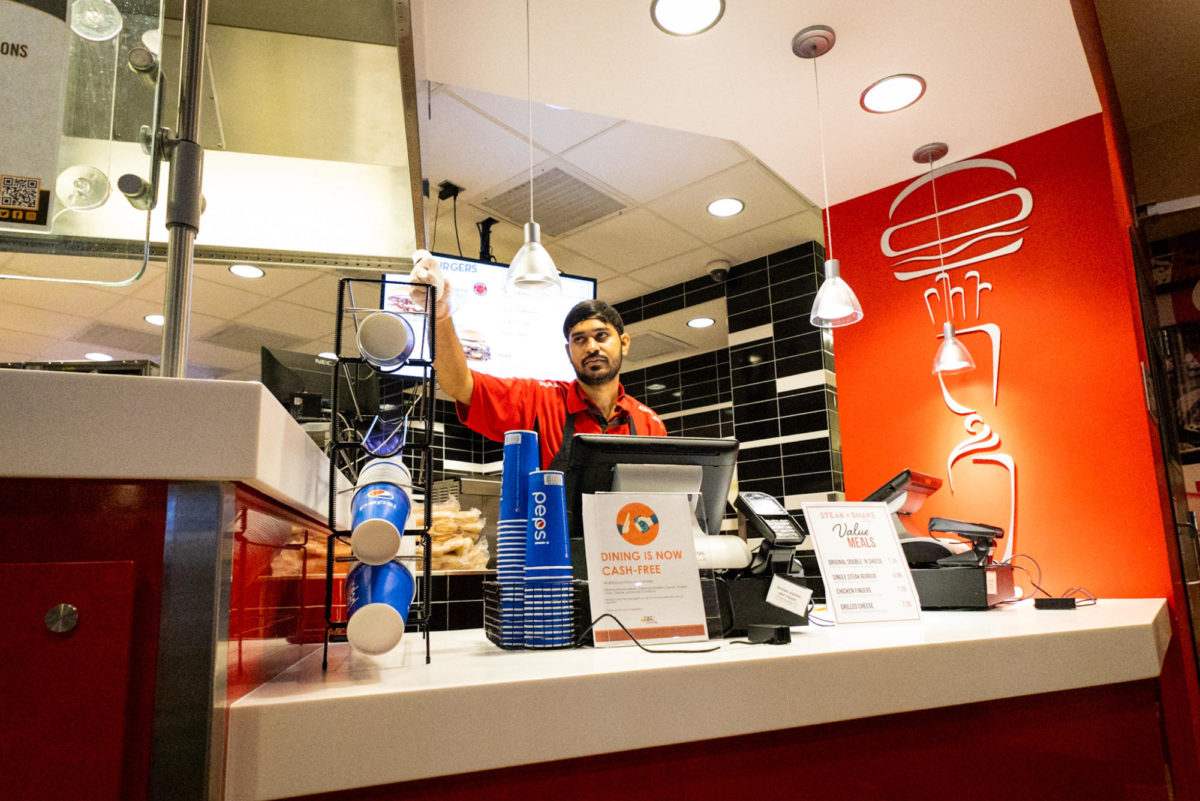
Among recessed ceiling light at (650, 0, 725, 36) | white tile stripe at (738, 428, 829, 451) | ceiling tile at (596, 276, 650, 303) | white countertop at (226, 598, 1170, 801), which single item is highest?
ceiling tile at (596, 276, 650, 303)

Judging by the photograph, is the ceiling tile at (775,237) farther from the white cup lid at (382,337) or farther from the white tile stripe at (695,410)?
the white cup lid at (382,337)

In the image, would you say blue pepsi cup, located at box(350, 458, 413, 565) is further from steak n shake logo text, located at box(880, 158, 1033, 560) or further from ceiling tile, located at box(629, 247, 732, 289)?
ceiling tile, located at box(629, 247, 732, 289)

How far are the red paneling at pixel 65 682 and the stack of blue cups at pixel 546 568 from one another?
56 cm

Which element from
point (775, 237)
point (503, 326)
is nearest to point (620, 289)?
point (775, 237)

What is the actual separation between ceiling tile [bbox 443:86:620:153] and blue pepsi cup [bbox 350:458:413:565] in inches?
114

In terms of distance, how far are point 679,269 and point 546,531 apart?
480 cm

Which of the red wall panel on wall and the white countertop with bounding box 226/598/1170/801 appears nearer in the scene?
the white countertop with bounding box 226/598/1170/801

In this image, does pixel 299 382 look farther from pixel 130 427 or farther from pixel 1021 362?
pixel 1021 362

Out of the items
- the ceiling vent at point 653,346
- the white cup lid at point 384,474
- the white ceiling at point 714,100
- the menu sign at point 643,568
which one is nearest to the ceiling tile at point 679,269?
the white ceiling at point 714,100

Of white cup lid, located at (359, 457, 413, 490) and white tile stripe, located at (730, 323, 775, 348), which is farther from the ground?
white tile stripe, located at (730, 323, 775, 348)

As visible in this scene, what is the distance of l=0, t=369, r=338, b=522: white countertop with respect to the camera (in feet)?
1.99

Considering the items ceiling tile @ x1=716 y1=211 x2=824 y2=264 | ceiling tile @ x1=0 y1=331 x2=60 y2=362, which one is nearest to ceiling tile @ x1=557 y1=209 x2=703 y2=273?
ceiling tile @ x1=716 y1=211 x2=824 y2=264

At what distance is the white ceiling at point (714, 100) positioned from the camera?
263 cm

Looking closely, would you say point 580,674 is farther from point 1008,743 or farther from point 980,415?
point 980,415
